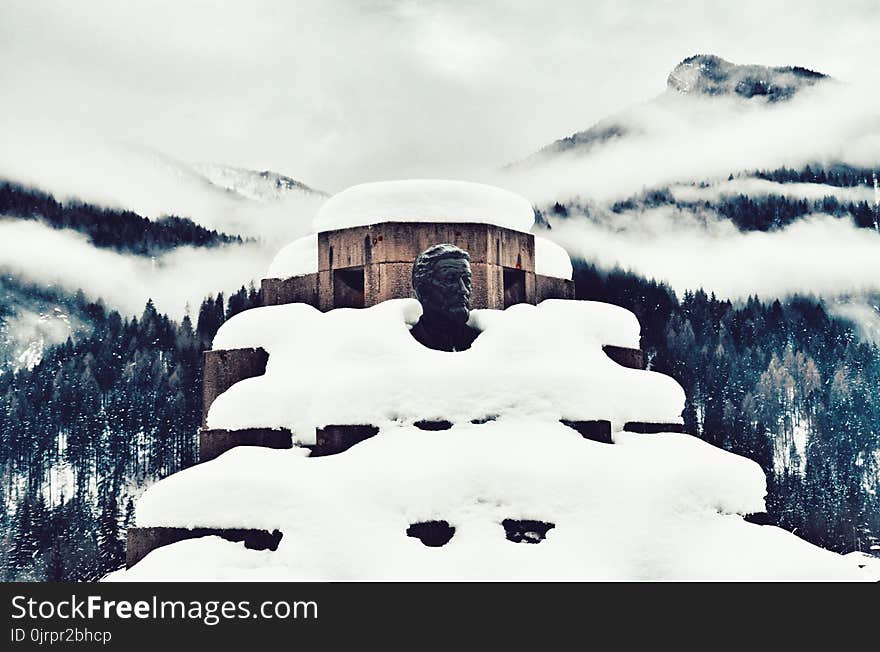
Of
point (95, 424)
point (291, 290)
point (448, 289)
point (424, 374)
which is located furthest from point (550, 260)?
point (95, 424)

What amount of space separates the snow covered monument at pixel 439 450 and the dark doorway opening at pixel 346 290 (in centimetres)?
4

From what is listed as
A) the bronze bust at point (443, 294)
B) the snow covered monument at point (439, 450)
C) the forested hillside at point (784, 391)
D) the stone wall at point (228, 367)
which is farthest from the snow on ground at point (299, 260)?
the forested hillside at point (784, 391)

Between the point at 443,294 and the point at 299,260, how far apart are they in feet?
11.3

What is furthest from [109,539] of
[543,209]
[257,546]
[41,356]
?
[257,546]

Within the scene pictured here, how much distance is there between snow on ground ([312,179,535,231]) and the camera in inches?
605

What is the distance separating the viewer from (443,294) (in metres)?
13.8

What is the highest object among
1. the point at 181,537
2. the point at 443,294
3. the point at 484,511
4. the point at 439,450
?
the point at 443,294

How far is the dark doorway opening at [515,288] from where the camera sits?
16016 millimetres

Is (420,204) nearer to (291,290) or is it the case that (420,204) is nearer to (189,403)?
(291,290)

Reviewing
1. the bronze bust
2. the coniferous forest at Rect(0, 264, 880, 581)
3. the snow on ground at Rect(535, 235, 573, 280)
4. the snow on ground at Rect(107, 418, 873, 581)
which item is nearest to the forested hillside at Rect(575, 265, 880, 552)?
the coniferous forest at Rect(0, 264, 880, 581)

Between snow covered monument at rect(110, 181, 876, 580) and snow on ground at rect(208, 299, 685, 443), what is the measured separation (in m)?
0.03

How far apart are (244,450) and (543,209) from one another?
26.0 metres

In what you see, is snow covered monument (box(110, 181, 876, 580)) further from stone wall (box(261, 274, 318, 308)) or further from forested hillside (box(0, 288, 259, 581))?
forested hillside (box(0, 288, 259, 581))

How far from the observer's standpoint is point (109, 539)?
38312mm
